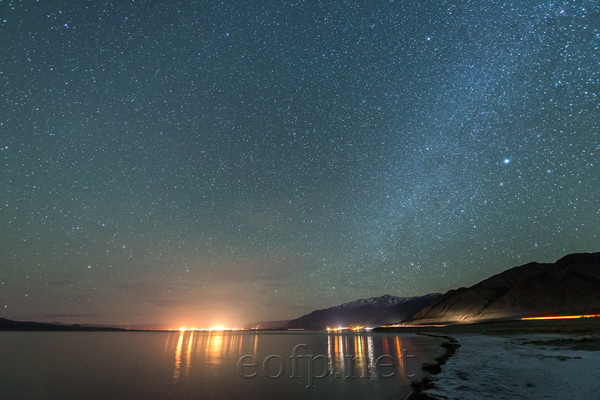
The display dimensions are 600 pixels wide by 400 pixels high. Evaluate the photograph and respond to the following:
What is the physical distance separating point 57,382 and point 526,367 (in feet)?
93.6

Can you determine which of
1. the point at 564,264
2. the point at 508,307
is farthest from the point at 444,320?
the point at 564,264

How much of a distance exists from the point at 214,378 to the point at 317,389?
8190 millimetres

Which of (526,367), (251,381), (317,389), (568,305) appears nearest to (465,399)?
(317,389)

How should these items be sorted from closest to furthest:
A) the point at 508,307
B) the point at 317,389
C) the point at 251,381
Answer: the point at 317,389 < the point at 251,381 < the point at 508,307

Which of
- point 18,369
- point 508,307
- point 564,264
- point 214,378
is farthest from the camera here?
point 564,264

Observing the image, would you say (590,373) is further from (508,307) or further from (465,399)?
(508,307)

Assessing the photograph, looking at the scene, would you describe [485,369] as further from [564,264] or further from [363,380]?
[564,264]

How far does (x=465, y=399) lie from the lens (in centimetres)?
1246

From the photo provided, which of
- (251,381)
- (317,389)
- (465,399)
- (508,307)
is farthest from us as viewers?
(508,307)

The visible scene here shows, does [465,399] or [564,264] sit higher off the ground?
[564,264]

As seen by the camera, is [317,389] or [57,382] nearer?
[317,389]

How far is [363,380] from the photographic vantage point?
801 inches

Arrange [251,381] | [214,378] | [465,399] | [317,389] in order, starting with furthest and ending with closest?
1. [214,378]
2. [251,381]
3. [317,389]
4. [465,399]

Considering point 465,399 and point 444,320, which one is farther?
point 444,320
